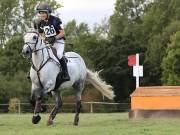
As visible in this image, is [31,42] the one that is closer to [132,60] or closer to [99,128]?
[99,128]

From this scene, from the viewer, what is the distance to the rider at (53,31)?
14977 millimetres

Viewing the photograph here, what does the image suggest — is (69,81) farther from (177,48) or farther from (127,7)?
(127,7)

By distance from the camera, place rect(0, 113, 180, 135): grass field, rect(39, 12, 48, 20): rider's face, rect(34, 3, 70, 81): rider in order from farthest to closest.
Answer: rect(34, 3, 70, 81): rider
rect(39, 12, 48, 20): rider's face
rect(0, 113, 180, 135): grass field

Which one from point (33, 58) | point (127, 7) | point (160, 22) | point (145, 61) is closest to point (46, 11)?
point (33, 58)

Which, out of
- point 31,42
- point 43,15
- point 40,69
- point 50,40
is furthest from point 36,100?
point 43,15

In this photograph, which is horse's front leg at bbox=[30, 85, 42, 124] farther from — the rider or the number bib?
the number bib

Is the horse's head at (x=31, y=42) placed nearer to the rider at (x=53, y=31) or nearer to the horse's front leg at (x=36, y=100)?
the rider at (x=53, y=31)

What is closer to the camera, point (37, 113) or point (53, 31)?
point (37, 113)

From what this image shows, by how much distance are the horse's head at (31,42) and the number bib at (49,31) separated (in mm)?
554

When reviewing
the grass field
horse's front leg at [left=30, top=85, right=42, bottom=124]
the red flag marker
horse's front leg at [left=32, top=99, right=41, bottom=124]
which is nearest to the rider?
horse's front leg at [left=30, top=85, right=42, bottom=124]

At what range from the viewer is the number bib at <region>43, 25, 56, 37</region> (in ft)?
49.4

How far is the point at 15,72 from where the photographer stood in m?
64.6

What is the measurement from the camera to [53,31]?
15148mm

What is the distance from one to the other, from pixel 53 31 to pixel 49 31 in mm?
104
